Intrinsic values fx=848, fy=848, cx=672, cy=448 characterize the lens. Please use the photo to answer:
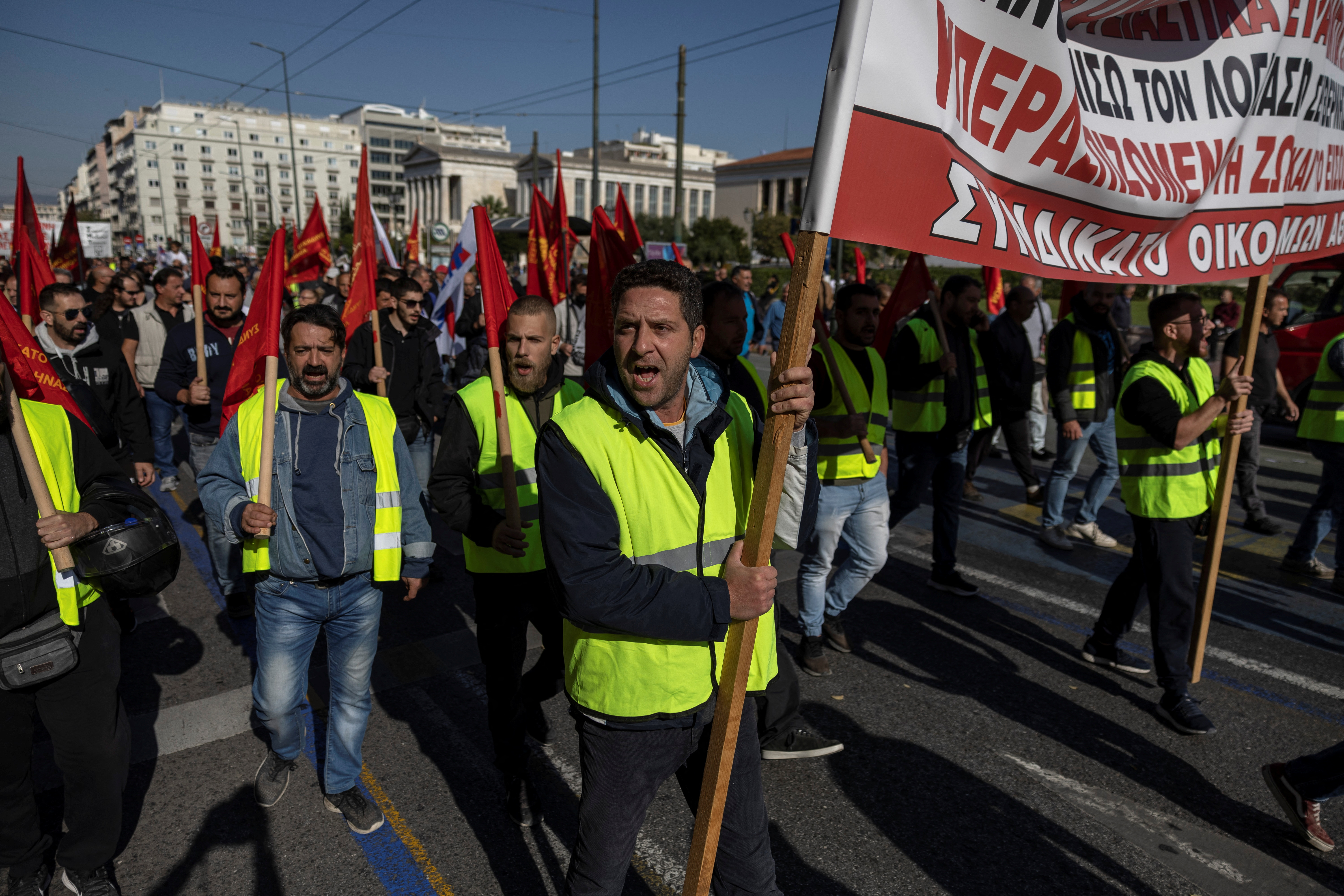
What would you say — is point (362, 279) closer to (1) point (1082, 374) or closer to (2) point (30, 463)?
(2) point (30, 463)

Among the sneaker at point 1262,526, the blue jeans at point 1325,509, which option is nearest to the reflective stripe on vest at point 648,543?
the blue jeans at point 1325,509

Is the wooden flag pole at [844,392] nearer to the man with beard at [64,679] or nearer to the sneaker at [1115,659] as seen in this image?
the sneaker at [1115,659]

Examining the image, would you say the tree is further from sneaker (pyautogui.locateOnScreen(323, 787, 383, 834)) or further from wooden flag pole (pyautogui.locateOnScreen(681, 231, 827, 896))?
wooden flag pole (pyautogui.locateOnScreen(681, 231, 827, 896))

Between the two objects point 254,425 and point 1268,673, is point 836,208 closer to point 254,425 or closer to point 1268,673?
point 254,425

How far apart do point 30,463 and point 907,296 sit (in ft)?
16.8

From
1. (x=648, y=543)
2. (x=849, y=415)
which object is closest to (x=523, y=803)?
A: (x=648, y=543)

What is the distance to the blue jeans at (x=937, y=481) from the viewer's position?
5.48m

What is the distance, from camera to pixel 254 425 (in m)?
3.13

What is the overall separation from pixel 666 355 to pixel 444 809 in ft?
7.52

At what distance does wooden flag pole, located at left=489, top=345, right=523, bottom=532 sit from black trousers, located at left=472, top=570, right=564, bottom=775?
215 mm

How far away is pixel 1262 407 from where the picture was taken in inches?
312

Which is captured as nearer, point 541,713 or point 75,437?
point 75,437

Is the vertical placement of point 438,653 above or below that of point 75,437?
below

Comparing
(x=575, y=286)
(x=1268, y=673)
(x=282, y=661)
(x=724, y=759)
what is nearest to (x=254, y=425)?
(x=282, y=661)
